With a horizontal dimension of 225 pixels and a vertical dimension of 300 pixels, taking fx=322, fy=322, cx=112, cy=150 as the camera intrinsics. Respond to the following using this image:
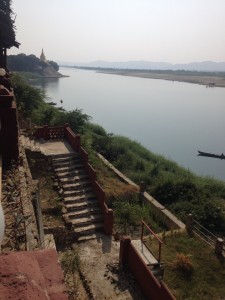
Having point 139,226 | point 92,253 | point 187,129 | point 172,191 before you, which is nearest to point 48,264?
point 92,253

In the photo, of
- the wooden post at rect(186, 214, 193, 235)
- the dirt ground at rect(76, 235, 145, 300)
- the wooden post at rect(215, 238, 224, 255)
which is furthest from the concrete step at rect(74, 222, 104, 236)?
the wooden post at rect(215, 238, 224, 255)

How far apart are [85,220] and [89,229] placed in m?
0.44

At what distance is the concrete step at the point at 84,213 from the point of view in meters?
12.0

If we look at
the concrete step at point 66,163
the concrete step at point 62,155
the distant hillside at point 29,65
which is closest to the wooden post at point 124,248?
the concrete step at point 66,163

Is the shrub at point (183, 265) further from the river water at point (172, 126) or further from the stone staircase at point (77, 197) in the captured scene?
the river water at point (172, 126)

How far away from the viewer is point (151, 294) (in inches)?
319

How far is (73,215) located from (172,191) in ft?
19.3

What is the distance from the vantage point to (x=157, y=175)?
18734 mm

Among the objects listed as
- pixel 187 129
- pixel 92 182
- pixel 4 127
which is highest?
pixel 4 127

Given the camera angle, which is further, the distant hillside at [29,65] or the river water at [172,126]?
the distant hillside at [29,65]

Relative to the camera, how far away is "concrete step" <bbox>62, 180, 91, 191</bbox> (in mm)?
13094

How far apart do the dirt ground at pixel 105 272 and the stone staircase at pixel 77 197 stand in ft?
1.97

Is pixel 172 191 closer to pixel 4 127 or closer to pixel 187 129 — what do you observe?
pixel 4 127

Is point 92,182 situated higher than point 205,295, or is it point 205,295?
point 92,182
